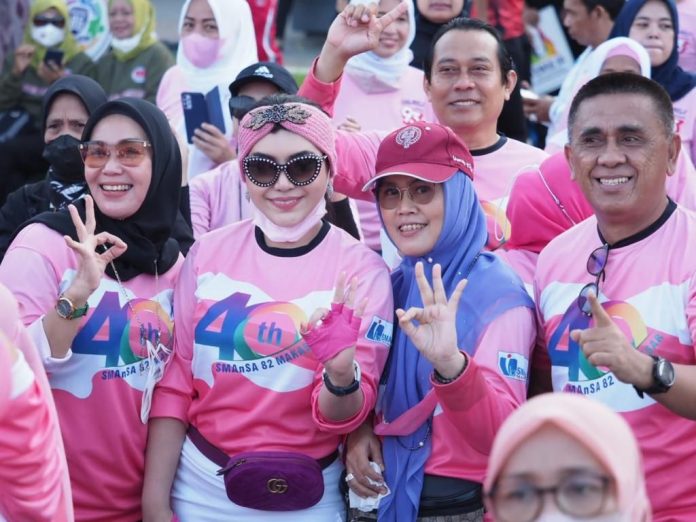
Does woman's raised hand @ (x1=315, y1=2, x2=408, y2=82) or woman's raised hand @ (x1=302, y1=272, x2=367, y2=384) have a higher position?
woman's raised hand @ (x1=315, y1=2, x2=408, y2=82)

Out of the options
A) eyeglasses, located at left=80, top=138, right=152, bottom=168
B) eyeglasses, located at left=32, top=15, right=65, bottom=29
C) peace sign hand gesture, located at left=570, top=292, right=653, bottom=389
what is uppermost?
eyeglasses, located at left=32, top=15, right=65, bottom=29

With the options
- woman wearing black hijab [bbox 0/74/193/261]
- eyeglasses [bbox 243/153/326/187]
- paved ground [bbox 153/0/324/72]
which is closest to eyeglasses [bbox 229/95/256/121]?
woman wearing black hijab [bbox 0/74/193/261]

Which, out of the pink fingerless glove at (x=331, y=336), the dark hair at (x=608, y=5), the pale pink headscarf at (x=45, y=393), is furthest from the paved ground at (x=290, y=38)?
the pale pink headscarf at (x=45, y=393)

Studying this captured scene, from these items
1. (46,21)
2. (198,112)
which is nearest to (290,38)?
(46,21)

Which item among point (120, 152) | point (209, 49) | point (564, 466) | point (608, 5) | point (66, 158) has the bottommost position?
point (564, 466)

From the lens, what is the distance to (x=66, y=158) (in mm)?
5043

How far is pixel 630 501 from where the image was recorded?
2.43 meters

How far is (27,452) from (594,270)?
5.56 ft

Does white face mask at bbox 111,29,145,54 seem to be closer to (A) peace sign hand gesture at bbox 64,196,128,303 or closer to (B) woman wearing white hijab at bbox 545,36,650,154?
(B) woman wearing white hijab at bbox 545,36,650,154

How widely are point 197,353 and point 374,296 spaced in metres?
0.58

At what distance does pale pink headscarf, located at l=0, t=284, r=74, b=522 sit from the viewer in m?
3.05

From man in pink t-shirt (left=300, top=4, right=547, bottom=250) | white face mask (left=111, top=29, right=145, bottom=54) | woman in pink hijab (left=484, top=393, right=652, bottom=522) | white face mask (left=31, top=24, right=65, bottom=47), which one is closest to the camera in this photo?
woman in pink hijab (left=484, top=393, right=652, bottom=522)

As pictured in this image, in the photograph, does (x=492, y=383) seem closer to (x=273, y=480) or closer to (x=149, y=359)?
(x=273, y=480)

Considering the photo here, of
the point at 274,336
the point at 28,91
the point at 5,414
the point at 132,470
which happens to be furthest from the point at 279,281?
the point at 28,91
